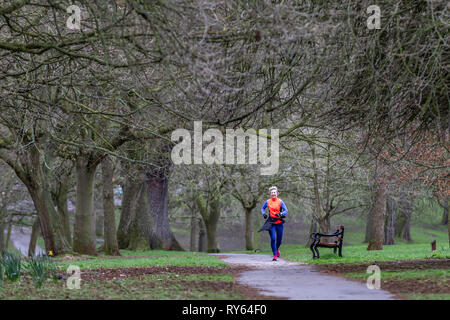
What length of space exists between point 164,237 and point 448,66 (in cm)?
1992

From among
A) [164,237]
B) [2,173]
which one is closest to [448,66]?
[164,237]

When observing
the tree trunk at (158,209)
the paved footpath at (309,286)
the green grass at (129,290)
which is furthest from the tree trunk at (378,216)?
the green grass at (129,290)

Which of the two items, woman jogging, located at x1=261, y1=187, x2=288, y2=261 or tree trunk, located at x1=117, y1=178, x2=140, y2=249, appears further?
tree trunk, located at x1=117, y1=178, x2=140, y2=249

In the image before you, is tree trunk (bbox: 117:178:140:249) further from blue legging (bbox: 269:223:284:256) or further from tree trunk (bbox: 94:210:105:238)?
tree trunk (bbox: 94:210:105:238)

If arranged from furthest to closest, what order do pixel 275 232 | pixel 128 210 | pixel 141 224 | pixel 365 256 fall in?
pixel 141 224
pixel 128 210
pixel 365 256
pixel 275 232

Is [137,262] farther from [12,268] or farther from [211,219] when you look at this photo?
[211,219]

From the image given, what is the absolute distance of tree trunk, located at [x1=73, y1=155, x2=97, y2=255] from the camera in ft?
62.8

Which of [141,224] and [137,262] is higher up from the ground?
[141,224]

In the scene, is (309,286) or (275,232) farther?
(275,232)

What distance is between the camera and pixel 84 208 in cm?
1942

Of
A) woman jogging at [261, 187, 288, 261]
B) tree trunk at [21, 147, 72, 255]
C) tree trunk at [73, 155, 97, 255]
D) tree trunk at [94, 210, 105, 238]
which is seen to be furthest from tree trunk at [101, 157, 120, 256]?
tree trunk at [94, 210, 105, 238]

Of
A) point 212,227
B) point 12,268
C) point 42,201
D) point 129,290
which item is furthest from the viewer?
point 212,227

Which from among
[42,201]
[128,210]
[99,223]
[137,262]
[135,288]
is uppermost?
[42,201]

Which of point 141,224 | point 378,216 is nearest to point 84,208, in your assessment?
point 141,224
